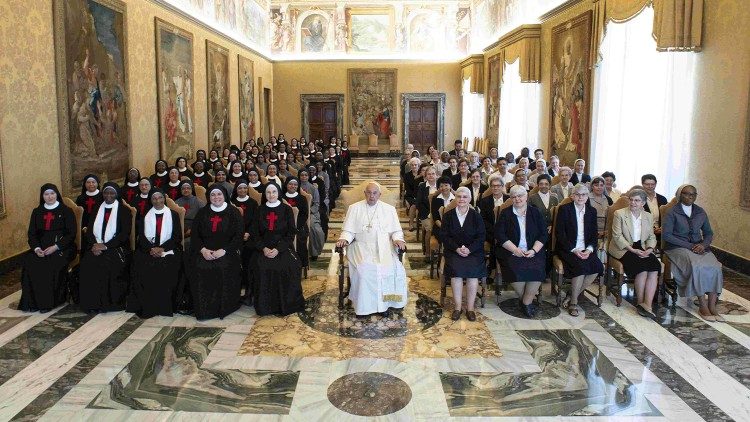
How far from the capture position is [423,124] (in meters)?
28.8

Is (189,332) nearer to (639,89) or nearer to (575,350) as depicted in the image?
(575,350)

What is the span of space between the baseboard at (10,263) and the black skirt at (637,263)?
7.85m

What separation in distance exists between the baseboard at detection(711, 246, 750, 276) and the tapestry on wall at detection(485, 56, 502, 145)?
12.0m

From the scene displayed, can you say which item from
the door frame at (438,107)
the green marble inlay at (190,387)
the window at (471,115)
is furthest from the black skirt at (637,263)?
the door frame at (438,107)

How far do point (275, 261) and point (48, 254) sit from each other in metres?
2.56

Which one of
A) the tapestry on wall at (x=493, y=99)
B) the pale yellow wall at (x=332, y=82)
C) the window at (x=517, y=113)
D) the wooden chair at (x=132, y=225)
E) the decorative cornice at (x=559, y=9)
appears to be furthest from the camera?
the pale yellow wall at (x=332, y=82)

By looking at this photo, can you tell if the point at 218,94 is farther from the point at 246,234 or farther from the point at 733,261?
the point at 733,261

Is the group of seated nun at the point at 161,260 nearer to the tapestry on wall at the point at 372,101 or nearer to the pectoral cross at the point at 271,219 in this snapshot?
the pectoral cross at the point at 271,219

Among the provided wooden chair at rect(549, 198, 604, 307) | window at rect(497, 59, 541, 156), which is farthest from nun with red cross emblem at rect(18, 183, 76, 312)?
window at rect(497, 59, 541, 156)

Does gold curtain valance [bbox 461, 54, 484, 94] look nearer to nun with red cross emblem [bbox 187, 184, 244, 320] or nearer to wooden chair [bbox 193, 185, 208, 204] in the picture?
wooden chair [bbox 193, 185, 208, 204]

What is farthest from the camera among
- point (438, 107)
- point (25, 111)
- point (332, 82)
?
point (438, 107)

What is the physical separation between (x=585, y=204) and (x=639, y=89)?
4.98 meters

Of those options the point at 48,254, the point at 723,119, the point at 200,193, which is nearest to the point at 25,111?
the point at 200,193

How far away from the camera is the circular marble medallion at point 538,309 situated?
675 centimetres
